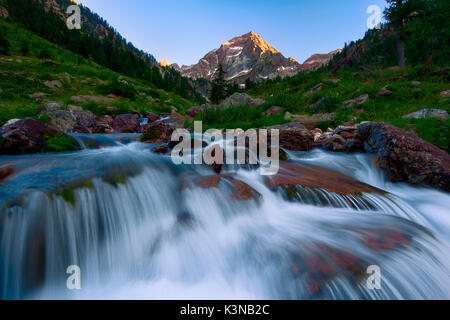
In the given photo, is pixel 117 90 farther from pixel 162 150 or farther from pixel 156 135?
pixel 162 150

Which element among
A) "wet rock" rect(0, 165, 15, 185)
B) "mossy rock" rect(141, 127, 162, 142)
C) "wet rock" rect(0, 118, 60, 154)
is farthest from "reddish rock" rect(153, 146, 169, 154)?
"wet rock" rect(0, 165, 15, 185)

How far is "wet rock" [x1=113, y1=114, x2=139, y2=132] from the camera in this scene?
36.0ft

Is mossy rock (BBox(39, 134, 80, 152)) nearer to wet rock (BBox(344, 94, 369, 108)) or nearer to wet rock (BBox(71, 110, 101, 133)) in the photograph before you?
wet rock (BBox(71, 110, 101, 133))

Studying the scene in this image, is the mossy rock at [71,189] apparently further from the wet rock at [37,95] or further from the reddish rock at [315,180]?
the wet rock at [37,95]

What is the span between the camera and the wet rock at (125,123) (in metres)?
11.0

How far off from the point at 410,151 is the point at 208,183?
372 cm

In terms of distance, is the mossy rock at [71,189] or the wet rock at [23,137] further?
the wet rock at [23,137]

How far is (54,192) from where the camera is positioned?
6.88 ft

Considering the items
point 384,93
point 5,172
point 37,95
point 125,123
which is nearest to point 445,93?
point 384,93

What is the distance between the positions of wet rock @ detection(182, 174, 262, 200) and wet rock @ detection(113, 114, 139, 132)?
9.76 m

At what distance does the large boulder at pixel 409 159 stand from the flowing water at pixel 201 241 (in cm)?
41

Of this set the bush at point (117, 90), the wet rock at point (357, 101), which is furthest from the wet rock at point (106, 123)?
the wet rock at point (357, 101)

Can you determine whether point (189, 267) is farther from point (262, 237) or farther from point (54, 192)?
point (54, 192)

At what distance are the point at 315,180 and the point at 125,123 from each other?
36.5 feet
